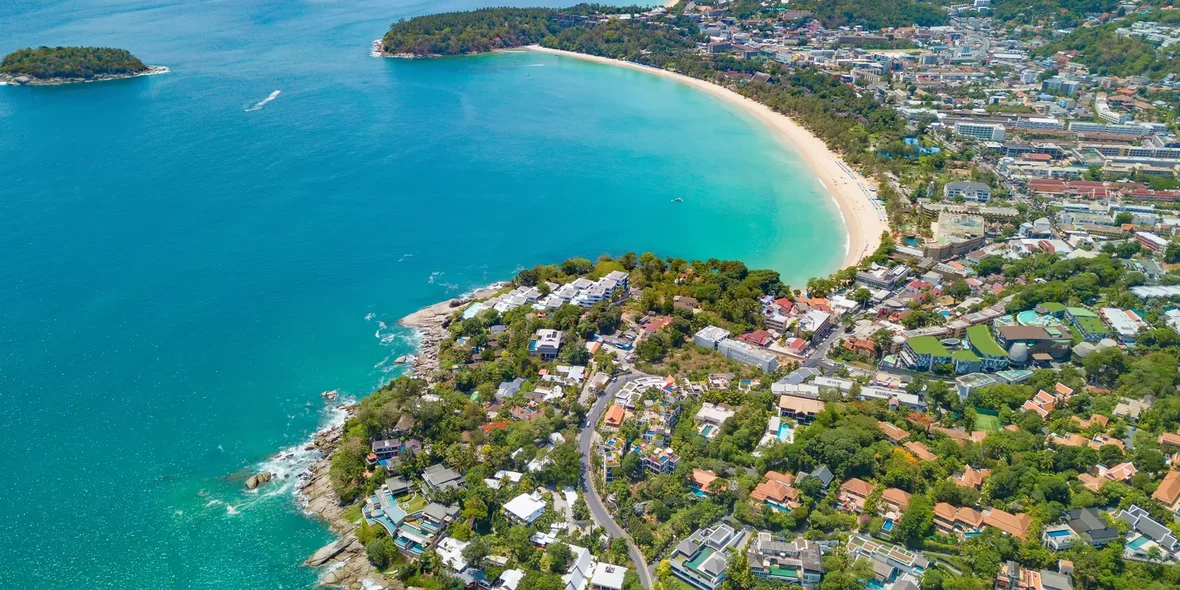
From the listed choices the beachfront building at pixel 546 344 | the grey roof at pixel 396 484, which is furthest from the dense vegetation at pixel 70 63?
the grey roof at pixel 396 484

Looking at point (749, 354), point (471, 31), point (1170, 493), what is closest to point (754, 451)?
point (749, 354)

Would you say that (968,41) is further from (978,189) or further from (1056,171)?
(978,189)

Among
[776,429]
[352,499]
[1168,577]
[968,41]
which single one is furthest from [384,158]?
[968,41]

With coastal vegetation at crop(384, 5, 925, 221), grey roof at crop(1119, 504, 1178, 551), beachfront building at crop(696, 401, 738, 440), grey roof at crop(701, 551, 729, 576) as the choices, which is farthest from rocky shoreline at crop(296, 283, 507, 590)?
coastal vegetation at crop(384, 5, 925, 221)

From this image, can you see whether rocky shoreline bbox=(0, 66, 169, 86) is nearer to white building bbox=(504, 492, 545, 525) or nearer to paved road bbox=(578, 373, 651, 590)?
paved road bbox=(578, 373, 651, 590)

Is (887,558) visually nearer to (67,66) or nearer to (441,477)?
(441,477)
